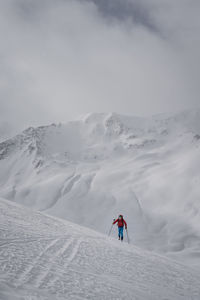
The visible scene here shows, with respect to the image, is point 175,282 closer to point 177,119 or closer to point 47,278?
point 47,278

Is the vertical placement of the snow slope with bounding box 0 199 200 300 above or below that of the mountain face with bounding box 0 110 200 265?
below

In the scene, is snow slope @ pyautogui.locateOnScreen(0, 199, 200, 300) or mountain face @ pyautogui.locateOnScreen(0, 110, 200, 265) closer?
snow slope @ pyautogui.locateOnScreen(0, 199, 200, 300)

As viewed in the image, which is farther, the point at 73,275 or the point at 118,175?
the point at 118,175

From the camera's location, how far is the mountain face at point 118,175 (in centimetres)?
6203

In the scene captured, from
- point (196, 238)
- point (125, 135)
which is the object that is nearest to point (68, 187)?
point (196, 238)

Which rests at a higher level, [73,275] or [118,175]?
[118,175]

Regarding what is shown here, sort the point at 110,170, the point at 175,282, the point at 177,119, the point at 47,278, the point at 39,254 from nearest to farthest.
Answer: the point at 47,278, the point at 39,254, the point at 175,282, the point at 110,170, the point at 177,119

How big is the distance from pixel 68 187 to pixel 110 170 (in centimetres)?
1940

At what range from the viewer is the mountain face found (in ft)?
204

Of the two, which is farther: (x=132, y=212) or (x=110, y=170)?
(x=110, y=170)

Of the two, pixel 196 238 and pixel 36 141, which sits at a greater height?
pixel 36 141

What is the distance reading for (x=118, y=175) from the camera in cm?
9769

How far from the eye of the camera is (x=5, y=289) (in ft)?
16.2

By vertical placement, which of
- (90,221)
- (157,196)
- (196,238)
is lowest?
(196,238)
